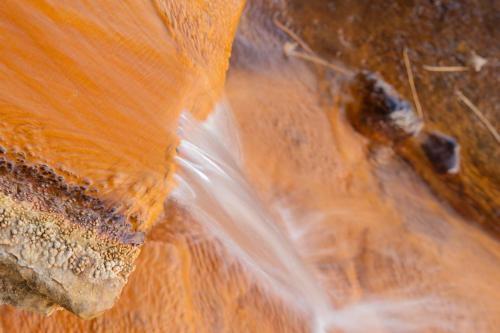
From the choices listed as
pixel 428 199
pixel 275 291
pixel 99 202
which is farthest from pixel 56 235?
pixel 428 199

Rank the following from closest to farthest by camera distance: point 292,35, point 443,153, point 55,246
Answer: point 55,246
point 443,153
point 292,35

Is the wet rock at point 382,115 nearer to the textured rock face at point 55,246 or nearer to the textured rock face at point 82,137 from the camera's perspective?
the textured rock face at point 82,137

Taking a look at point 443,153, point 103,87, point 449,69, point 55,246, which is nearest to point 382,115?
point 443,153

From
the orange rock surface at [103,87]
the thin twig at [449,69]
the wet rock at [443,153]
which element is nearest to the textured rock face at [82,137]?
the orange rock surface at [103,87]

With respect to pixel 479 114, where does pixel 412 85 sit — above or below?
above

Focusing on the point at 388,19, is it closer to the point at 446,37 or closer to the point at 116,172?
the point at 446,37

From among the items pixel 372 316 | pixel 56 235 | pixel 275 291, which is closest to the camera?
pixel 56 235

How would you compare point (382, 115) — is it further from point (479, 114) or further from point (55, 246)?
point (55, 246)
